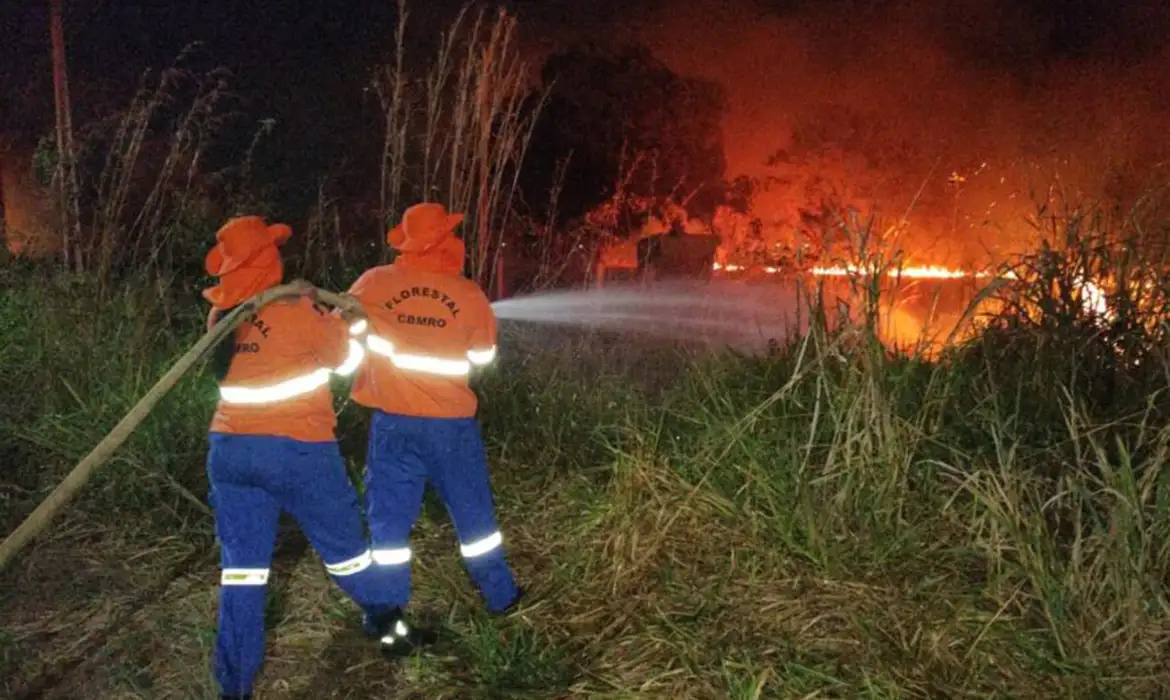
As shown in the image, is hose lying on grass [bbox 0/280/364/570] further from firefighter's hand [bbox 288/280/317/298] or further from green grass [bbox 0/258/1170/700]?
green grass [bbox 0/258/1170/700]

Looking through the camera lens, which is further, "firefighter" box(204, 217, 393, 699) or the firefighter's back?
the firefighter's back

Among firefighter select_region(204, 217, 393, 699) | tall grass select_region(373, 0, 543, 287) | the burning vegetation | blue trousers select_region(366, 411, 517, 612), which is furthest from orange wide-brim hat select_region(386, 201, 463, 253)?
tall grass select_region(373, 0, 543, 287)

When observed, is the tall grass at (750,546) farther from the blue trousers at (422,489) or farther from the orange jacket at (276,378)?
the orange jacket at (276,378)

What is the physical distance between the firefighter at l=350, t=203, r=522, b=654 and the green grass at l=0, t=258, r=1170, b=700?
29cm

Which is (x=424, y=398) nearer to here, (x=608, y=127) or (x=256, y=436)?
(x=256, y=436)

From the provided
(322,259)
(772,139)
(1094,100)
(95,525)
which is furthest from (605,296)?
(1094,100)

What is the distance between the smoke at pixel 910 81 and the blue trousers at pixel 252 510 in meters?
13.3

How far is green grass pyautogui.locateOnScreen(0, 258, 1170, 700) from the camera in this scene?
311 centimetres

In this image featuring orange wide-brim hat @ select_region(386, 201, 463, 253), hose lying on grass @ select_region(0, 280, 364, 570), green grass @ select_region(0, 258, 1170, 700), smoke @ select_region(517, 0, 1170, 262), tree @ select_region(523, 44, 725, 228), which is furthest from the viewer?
smoke @ select_region(517, 0, 1170, 262)

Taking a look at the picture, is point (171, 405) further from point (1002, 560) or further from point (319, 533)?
point (1002, 560)

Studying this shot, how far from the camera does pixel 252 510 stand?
10.6ft

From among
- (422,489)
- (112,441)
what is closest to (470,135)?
(422,489)

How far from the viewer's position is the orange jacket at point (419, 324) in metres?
3.60

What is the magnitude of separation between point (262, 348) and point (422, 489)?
0.87 m
